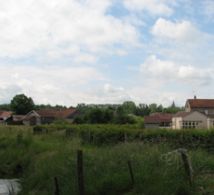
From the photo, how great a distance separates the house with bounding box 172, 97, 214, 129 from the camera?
80.6 meters

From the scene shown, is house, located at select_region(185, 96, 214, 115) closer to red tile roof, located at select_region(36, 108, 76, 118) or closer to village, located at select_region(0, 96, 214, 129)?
village, located at select_region(0, 96, 214, 129)

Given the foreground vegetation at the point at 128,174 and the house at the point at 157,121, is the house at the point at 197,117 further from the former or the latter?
the foreground vegetation at the point at 128,174

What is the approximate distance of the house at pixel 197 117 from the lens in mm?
80556

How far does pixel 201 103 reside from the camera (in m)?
91.2

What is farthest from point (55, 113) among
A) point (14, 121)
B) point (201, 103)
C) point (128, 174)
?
point (128, 174)

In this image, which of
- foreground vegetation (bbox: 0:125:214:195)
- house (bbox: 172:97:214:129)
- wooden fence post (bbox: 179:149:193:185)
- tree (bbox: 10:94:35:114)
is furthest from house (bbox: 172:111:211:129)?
wooden fence post (bbox: 179:149:193:185)

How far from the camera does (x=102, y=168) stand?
12180 millimetres

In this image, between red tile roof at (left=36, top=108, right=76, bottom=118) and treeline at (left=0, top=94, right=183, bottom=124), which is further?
red tile roof at (left=36, top=108, right=76, bottom=118)

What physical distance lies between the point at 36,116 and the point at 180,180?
4120 inches

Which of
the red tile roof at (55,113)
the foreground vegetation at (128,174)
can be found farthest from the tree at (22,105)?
the foreground vegetation at (128,174)

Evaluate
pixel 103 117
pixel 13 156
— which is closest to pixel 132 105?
pixel 103 117

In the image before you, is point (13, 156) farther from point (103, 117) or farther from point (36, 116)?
point (36, 116)

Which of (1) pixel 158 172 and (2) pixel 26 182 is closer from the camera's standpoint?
(1) pixel 158 172

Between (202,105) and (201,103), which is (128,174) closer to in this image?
A: (202,105)
